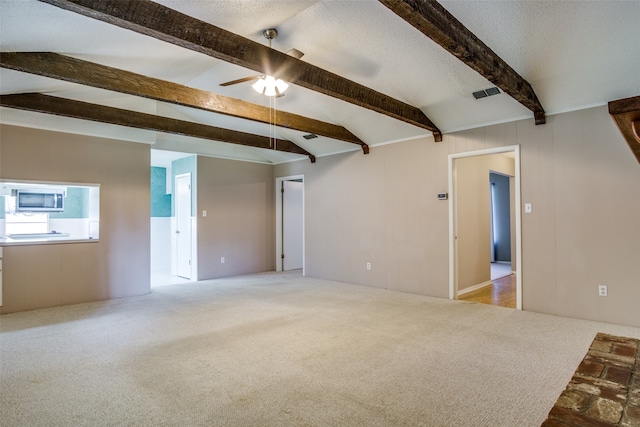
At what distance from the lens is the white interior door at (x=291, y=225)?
7871 mm

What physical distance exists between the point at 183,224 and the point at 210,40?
5188 millimetres

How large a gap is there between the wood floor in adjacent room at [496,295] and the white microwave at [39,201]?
5940 mm

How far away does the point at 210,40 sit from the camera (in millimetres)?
2432

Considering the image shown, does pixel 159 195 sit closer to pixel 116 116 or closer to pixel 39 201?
pixel 39 201

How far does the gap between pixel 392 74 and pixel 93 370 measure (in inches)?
155

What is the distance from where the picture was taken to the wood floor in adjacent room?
480 cm

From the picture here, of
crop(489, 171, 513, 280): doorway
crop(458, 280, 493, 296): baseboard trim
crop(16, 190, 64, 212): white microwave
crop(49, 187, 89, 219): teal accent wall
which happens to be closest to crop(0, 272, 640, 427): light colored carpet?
crop(458, 280, 493, 296): baseboard trim

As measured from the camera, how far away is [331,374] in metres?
2.57

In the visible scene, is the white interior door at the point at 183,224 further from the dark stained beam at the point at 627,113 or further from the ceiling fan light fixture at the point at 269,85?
the dark stained beam at the point at 627,113

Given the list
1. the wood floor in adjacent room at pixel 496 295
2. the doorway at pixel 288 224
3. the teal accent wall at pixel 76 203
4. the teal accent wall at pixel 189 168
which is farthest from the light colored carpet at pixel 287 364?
the doorway at pixel 288 224

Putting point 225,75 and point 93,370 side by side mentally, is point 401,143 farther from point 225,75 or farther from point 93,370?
point 93,370

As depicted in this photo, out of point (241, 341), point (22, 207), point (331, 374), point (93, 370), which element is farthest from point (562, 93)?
point (22, 207)

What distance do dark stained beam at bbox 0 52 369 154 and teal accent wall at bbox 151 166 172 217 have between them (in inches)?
180

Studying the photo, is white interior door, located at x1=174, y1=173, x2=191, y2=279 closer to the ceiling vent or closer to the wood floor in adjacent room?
→ the wood floor in adjacent room
